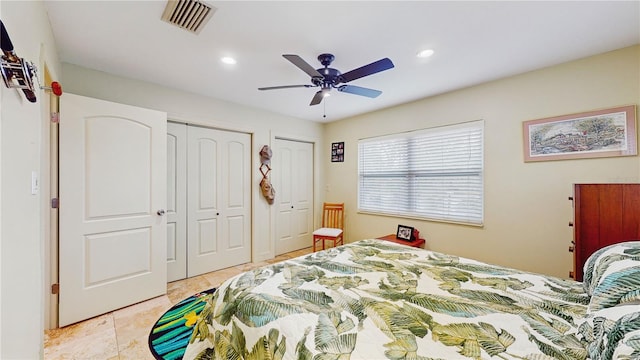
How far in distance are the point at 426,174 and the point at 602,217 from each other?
175 centimetres

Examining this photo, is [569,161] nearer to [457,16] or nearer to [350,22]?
[457,16]

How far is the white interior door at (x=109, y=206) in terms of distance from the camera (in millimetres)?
2176

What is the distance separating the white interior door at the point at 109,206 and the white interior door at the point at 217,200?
54 centimetres

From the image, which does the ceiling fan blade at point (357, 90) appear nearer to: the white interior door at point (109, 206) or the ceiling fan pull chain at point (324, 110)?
the ceiling fan pull chain at point (324, 110)

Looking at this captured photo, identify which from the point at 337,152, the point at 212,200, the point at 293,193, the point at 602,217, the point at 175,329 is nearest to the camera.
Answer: the point at 602,217

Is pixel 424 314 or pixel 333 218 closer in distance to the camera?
pixel 424 314

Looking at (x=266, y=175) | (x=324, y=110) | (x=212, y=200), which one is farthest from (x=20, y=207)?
(x=324, y=110)

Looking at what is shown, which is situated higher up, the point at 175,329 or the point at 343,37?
the point at 343,37

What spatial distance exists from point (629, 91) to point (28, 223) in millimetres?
4099

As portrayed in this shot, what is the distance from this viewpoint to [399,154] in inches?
146

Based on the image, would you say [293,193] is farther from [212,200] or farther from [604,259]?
[604,259]

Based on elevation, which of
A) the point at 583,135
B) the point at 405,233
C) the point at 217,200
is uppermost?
the point at 583,135

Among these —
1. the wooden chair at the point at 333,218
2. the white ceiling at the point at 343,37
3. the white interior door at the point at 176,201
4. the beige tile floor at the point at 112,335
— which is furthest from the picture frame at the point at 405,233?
the white interior door at the point at 176,201

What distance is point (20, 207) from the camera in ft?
3.63
